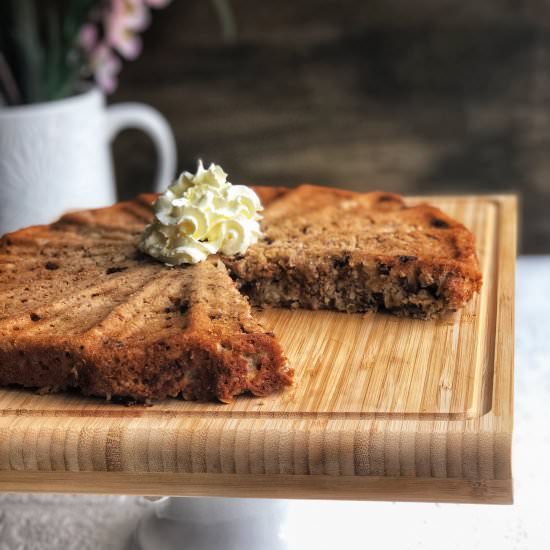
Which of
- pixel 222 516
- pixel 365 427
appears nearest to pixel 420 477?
pixel 365 427

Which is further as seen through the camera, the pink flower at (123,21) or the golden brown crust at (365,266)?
the pink flower at (123,21)

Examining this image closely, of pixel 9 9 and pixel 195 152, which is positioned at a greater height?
pixel 9 9

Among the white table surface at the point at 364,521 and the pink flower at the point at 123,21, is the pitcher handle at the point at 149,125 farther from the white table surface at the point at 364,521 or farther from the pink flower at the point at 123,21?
the white table surface at the point at 364,521

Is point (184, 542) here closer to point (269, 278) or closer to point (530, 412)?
point (269, 278)

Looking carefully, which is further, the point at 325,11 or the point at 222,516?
the point at 325,11

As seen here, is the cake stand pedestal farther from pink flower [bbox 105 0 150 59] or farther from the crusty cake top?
pink flower [bbox 105 0 150 59]

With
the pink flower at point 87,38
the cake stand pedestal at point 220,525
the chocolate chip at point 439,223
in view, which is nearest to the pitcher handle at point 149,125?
the pink flower at point 87,38
